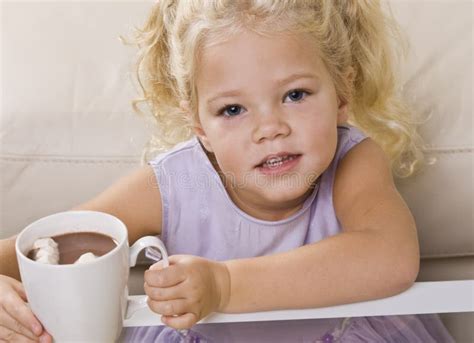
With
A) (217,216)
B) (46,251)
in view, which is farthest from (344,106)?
(46,251)

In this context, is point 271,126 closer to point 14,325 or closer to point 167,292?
point 167,292

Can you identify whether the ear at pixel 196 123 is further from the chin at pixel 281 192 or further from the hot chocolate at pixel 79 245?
the hot chocolate at pixel 79 245

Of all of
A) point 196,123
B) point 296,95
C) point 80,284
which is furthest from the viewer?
point 196,123

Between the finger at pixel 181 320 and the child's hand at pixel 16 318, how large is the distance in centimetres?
12

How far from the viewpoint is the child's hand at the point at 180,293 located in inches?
29.9

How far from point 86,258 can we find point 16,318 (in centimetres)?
13

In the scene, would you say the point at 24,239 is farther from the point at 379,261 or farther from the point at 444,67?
the point at 444,67

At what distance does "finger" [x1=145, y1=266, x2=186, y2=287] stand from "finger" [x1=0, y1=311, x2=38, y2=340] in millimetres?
127

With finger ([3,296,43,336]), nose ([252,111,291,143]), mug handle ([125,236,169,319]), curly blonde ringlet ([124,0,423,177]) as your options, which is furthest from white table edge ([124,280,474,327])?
curly blonde ringlet ([124,0,423,177])

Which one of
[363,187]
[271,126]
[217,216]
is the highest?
[271,126]

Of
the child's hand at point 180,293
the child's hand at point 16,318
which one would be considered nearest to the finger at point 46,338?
the child's hand at point 16,318

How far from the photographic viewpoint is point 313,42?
35.7 inches

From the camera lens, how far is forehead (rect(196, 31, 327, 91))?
854mm

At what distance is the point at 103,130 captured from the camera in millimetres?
1179
